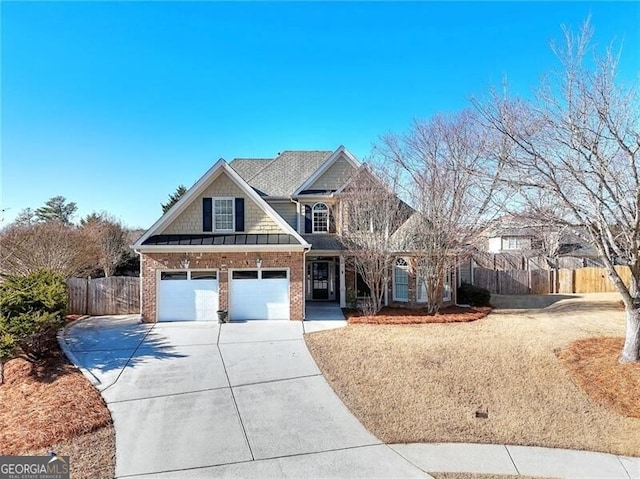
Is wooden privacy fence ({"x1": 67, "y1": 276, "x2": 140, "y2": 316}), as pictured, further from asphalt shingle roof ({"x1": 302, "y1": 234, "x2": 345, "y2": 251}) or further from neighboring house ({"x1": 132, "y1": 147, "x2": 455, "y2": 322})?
asphalt shingle roof ({"x1": 302, "y1": 234, "x2": 345, "y2": 251})

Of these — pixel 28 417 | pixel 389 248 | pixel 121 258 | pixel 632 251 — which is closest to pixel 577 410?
A: pixel 632 251

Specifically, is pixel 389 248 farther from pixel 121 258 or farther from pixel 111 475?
pixel 121 258

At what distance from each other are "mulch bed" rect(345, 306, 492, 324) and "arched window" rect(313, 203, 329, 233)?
4.65 m

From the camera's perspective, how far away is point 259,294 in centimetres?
1491

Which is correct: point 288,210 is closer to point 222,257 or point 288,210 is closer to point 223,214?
point 223,214

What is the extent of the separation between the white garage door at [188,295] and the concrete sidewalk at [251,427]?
127 inches

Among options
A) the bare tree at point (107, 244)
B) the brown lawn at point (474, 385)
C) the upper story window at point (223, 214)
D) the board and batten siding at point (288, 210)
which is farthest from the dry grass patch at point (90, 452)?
the bare tree at point (107, 244)

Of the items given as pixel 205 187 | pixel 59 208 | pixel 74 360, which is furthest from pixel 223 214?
pixel 59 208

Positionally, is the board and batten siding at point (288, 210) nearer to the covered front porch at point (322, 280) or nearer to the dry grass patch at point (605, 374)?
the covered front porch at point (322, 280)

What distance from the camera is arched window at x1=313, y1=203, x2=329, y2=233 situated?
62.4ft

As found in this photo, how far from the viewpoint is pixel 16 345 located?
365 inches

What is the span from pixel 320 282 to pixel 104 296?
10.3m

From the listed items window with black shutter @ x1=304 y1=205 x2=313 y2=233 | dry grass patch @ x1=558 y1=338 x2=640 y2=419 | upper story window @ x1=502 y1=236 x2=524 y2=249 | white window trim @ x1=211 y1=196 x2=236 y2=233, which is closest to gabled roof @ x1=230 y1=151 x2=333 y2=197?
window with black shutter @ x1=304 y1=205 x2=313 y2=233

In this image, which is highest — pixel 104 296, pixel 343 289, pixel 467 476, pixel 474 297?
pixel 343 289
